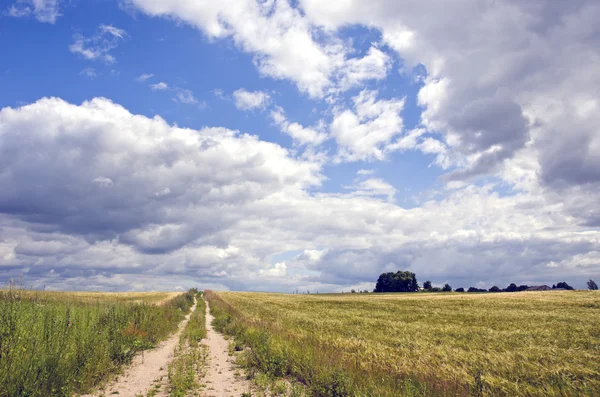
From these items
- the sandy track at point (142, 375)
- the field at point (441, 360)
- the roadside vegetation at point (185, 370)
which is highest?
the field at point (441, 360)

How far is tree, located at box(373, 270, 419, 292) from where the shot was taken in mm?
148875

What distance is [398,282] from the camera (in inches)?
5910

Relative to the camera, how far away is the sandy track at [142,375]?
381 inches

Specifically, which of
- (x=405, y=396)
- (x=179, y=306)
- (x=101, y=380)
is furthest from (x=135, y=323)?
(x=179, y=306)

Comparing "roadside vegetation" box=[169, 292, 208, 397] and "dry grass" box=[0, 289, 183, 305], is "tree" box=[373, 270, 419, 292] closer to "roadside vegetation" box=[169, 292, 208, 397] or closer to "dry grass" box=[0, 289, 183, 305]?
"dry grass" box=[0, 289, 183, 305]

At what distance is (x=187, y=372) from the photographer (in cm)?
1120

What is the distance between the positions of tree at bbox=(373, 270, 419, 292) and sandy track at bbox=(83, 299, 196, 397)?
14446 cm

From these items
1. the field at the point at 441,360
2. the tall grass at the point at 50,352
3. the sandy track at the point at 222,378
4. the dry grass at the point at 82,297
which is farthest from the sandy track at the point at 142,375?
the dry grass at the point at 82,297

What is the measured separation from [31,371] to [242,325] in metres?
15.1

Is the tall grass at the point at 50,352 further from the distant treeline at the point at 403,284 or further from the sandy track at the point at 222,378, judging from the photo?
the distant treeline at the point at 403,284

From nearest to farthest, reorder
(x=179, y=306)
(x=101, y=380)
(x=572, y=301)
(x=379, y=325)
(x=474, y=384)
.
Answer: (x=474, y=384) → (x=101, y=380) → (x=379, y=325) → (x=572, y=301) → (x=179, y=306)

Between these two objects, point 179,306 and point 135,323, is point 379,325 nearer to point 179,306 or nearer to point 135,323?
point 135,323

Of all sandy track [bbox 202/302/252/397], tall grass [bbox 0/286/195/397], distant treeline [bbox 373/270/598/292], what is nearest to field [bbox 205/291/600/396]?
sandy track [bbox 202/302/252/397]

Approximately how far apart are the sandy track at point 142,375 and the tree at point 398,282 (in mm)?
144462
